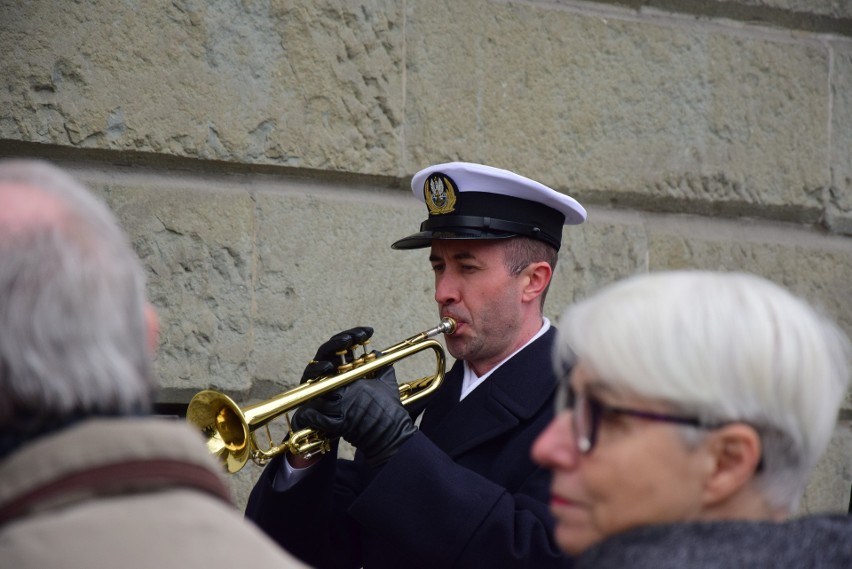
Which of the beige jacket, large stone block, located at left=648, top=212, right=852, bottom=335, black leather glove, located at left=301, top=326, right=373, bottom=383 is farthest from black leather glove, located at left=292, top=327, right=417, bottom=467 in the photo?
large stone block, located at left=648, top=212, right=852, bottom=335

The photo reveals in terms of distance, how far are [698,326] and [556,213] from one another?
1745 millimetres

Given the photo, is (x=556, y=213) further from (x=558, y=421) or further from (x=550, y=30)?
(x=558, y=421)

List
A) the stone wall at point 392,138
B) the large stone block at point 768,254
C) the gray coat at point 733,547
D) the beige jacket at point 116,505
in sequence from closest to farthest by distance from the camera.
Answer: the beige jacket at point 116,505 < the gray coat at point 733,547 < the stone wall at point 392,138 < the large stone block at point 768,254

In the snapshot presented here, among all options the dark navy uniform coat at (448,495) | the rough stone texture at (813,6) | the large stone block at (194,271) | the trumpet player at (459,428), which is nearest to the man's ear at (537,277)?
the trumpet player at (459,428)

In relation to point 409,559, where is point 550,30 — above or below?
above

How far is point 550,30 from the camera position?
13.9 feet

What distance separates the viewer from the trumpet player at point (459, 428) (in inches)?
109

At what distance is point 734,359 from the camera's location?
165 cm

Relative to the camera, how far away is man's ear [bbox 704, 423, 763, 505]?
1651 millimetres

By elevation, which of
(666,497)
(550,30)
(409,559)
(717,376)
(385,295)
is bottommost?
(409,559)

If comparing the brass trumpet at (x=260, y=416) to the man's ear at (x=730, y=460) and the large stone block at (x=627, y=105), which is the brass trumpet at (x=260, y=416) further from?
the man's ear at (x=730, y=460)

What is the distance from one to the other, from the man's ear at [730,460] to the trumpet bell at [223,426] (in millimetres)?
1625

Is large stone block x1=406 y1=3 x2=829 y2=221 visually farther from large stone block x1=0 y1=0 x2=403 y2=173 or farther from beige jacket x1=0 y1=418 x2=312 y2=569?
beige jacket x1=0 y1=418 x2=312 y2=569

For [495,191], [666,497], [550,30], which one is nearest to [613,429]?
[666,497]
